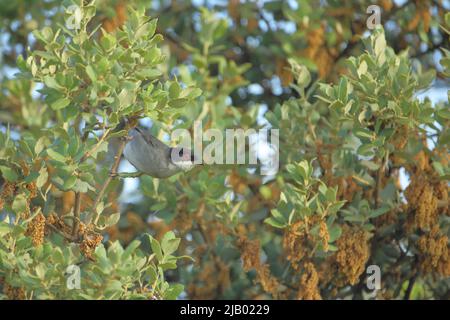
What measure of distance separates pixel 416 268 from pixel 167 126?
124cm

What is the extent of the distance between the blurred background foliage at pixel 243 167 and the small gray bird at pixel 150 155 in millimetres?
129

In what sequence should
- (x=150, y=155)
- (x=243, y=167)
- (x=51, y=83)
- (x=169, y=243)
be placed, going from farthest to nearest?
(x=243, y=167)
(x=150, y=155)
(x=51, y=83)
(x=169, y=243)

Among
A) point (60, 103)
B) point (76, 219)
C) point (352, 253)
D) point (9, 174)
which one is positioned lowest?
point (352, 253)

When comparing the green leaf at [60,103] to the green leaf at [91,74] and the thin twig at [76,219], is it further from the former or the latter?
the thin twig at [76,219]

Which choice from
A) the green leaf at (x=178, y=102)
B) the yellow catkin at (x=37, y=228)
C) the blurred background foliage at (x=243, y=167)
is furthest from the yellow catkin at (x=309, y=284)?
the yellow catkin at (x=37, y=228)

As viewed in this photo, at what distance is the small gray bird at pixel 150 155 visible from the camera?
4023 millimetres

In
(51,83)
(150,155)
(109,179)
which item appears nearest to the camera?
(51,83)

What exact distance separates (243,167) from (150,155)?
0.86m

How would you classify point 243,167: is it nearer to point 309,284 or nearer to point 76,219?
point 309,284

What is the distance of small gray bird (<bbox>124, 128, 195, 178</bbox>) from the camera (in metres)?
4.02

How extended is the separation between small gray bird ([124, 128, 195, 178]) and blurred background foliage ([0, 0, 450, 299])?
129mm

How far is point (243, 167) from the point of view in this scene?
15.8 ft

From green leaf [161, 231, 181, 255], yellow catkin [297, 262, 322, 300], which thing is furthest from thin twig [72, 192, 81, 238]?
yellow catkin [297, 262, 322, 300]

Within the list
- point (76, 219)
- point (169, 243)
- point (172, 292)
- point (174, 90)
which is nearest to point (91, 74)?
point (174, 90)
